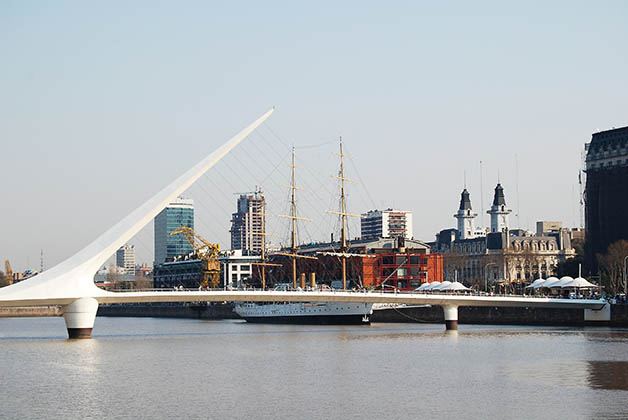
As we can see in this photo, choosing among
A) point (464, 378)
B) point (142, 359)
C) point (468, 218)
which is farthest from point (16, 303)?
point (468, 218)

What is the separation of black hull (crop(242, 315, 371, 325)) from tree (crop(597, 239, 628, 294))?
17.0 metres

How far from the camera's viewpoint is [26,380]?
2920cm

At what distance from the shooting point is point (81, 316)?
4472 centimetres

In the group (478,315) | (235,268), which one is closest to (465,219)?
(235,268)

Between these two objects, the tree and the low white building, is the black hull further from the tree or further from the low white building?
the low white building

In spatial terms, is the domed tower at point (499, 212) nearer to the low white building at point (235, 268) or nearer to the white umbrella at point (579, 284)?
the low white building at point (235, 268)

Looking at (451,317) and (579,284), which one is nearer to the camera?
(451,317)

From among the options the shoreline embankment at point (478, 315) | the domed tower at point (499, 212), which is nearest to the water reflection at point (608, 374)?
the shoreline embankment at point (478, 315)

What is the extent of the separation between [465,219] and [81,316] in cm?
11839

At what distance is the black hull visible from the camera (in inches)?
2685

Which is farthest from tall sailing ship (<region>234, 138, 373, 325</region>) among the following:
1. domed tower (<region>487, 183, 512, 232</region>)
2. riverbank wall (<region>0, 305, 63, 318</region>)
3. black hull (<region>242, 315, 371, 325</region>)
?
domed tower (<region>487, 183, 512, 232</region>)

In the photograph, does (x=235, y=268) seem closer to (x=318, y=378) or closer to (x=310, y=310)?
(x=310, y=310)

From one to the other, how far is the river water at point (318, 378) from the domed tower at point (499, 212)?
4232 inches

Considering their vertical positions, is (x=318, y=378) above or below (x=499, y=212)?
below
